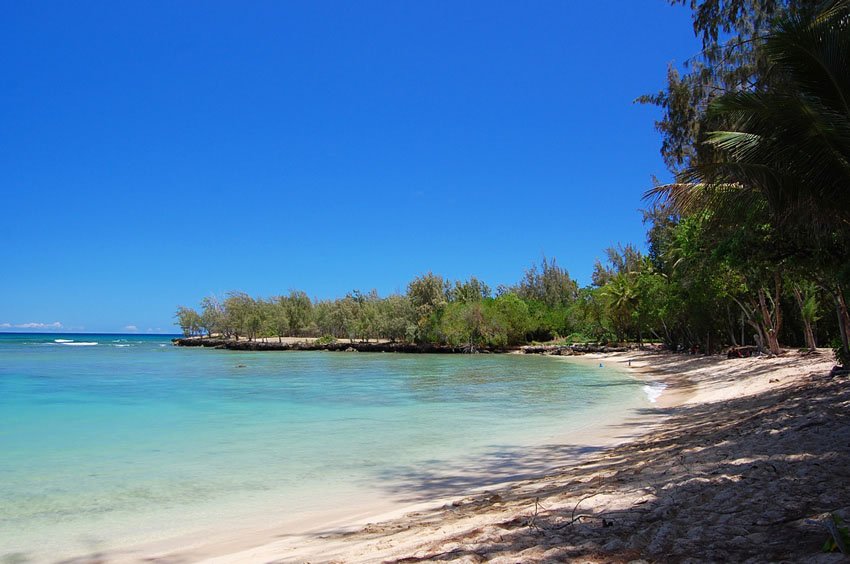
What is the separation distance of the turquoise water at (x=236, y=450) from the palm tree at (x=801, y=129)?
5386 millimetres

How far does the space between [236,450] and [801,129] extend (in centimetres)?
1029

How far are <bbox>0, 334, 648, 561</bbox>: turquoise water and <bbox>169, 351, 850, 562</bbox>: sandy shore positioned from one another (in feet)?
4.79

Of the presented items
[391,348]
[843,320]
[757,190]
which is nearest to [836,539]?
[757,190]

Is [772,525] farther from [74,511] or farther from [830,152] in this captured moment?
[74,511]

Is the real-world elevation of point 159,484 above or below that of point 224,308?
below

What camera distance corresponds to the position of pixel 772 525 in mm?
3445

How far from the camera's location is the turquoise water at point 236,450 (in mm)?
6477

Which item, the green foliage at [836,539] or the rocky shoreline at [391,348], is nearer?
the green foliage at [836,539]

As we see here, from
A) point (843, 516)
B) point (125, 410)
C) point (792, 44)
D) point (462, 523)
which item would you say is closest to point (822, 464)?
point (843, 516)

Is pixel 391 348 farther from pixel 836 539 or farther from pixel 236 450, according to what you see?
pixel 836 539

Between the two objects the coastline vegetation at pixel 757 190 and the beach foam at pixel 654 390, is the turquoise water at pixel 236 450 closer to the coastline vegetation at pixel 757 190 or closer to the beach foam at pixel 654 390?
the beach foam at pixel 654 390

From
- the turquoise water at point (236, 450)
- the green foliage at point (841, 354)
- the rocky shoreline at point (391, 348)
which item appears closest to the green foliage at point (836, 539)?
the turquoise water at point (236, 450)

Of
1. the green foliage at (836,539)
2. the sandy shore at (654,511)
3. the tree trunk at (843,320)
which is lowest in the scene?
the sandy shore at (654,511)

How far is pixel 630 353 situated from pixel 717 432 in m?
40.0
